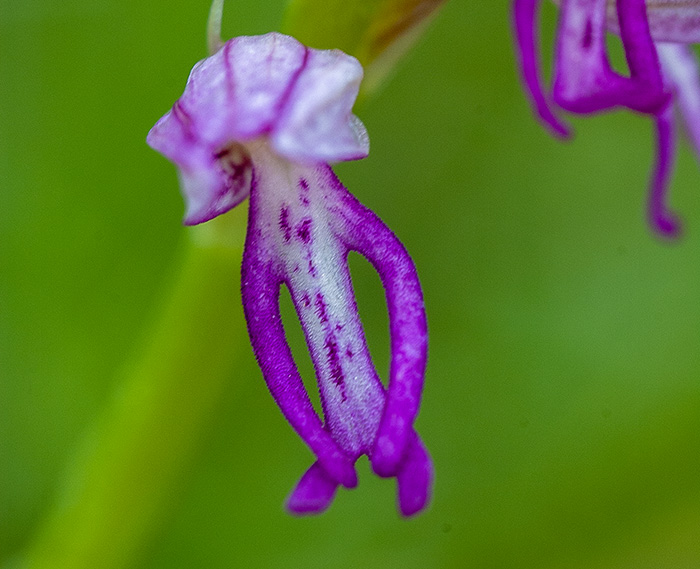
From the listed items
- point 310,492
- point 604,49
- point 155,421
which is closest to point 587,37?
point 604,49

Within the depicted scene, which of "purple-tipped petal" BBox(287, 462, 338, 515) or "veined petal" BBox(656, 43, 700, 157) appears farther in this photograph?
"veined petal" BBox(656, 43, 700, 157)

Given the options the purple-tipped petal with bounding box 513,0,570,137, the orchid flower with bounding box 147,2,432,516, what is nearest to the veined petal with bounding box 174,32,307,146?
the orchid flower with bounding box 147,2,432,516

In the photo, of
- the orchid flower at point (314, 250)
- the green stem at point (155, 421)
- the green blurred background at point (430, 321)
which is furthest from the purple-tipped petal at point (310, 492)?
the green blurred background at point (430, 321)

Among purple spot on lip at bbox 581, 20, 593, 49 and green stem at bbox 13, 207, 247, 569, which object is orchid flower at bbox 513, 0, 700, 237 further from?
green stem at bbox 13, 207, 247, 569

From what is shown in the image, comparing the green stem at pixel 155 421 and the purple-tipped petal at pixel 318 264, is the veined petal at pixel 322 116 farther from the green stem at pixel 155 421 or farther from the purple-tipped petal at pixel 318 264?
the green stem at pixel 155 421

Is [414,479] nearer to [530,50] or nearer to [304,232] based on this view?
[304,232]
